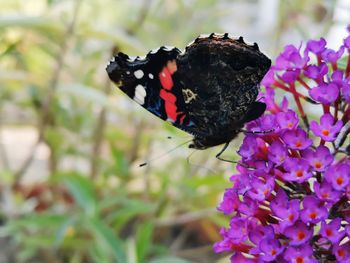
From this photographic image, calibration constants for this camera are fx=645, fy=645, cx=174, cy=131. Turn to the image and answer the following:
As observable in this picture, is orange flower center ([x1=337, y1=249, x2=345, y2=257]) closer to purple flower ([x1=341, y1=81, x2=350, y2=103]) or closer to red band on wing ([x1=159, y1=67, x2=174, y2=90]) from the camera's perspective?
purple flower ([x1=341, y1=81, x2=350, y2=103])

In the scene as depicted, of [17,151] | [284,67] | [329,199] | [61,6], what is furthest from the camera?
[17,151]

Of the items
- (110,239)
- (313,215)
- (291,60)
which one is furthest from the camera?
(110,239)

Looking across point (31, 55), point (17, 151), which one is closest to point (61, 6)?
point (31, 55)

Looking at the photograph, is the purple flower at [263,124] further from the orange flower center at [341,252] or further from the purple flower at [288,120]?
the orange flower center at [341,252]

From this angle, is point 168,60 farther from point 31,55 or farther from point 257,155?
point 31,55

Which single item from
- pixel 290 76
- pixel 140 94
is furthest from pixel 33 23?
pixel 290 76

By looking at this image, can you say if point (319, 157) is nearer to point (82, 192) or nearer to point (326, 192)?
point (326, 192)
